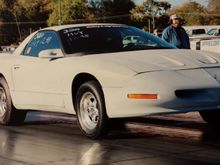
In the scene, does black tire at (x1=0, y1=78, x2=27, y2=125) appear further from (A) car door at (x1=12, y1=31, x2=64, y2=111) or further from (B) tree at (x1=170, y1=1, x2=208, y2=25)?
(B) tree at (x1=170, y1=1, x2=208, y2=25)

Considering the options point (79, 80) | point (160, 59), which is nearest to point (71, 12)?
point (79, 80)

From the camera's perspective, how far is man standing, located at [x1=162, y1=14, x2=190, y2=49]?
1131cm

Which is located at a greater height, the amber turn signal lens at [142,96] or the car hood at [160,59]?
the car hood at [160,59]

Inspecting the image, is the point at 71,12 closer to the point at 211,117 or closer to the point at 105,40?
the point at 105,40

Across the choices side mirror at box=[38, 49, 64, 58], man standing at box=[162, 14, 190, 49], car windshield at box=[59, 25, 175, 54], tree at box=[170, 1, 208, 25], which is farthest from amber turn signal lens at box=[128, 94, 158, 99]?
tree at box=[170, 1, 208, 25]

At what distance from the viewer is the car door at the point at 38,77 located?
8094 millimetres

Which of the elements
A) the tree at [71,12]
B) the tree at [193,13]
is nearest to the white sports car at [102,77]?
the tree at [71,12]

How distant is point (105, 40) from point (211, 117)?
1718 mm

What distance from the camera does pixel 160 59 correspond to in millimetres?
7359

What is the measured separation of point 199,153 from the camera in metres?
6.28

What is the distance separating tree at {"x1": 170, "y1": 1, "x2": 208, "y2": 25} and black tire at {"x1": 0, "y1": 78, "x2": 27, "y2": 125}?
100173 millimetres

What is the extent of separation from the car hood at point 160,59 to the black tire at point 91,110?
0.37 metres

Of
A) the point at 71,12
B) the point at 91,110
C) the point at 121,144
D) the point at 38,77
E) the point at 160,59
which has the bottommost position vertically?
the point at 71,12

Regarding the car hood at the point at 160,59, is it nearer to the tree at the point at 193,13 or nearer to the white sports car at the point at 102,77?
the white sports car at the point at 102,77
